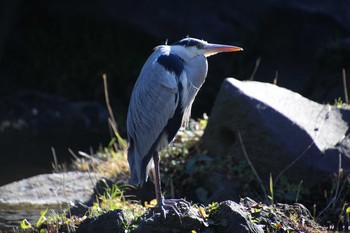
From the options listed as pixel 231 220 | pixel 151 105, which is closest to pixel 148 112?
pixel 151 105

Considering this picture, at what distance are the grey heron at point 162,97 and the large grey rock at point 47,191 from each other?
1408 mm

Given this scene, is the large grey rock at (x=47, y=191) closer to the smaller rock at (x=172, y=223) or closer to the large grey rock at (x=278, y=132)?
the large grey rock at (x=278, y=132)

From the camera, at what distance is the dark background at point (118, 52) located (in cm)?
1003

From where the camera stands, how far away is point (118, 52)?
11.5 metres

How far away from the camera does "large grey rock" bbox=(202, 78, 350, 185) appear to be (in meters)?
6.27

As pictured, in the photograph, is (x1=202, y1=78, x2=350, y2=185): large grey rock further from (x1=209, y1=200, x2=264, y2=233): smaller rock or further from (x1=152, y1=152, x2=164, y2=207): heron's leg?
(x1=209, y1=200, x2=264, y2=233): smaller rock

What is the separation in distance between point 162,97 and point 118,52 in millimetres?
6481

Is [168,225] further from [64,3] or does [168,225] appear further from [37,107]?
[64,3]

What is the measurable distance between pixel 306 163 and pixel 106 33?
5.95 meters

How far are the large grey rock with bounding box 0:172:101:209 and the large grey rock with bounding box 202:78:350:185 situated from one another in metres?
1.21

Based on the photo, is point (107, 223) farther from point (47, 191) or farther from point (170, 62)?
point (47, 191)

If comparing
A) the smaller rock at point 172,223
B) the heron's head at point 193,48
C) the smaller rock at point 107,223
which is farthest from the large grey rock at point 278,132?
the smaller rock at point 107,223

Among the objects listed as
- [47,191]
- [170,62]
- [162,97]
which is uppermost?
[170,62]

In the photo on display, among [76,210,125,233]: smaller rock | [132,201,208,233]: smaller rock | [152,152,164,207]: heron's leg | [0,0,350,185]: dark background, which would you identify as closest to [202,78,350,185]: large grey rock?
[152,152,164,207]: heron's leg
